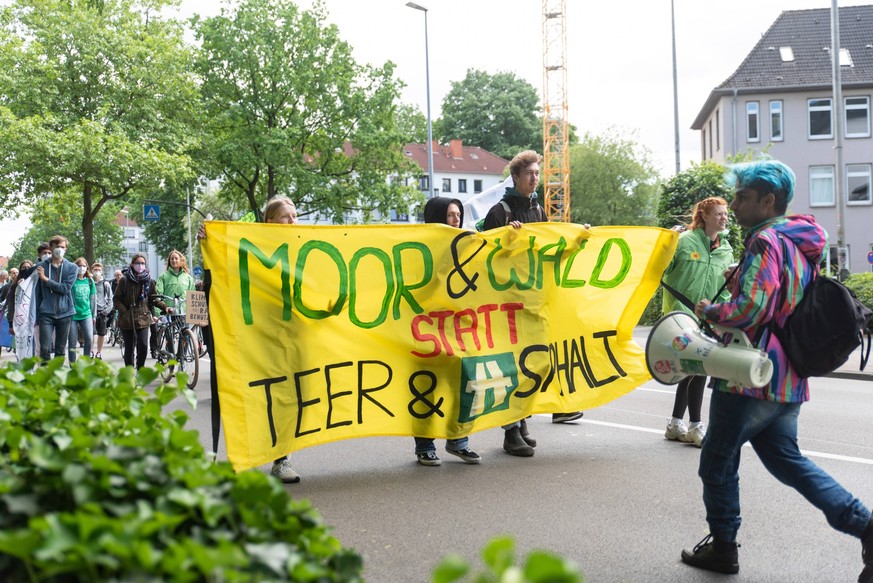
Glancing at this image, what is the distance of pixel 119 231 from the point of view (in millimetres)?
82688

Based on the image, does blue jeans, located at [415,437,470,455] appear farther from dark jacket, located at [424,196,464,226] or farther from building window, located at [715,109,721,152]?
building window, located at [715,109,721,152]

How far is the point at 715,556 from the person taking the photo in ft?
13.4

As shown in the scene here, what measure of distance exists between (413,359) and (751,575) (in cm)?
276

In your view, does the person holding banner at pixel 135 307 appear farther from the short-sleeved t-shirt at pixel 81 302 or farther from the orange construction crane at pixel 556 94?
the orange construction crane at pixel 556 94

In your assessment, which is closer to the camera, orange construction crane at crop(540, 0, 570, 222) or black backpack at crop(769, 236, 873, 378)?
black backpack at crop(769, 236, 873, 378)

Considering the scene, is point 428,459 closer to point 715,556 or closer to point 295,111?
point 715,556

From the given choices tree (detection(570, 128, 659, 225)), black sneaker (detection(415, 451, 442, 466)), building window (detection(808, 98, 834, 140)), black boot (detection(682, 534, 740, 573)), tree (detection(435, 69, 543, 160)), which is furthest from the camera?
tree (detection(435, 69, 543, 160))

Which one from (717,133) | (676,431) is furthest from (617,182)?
(676,431)

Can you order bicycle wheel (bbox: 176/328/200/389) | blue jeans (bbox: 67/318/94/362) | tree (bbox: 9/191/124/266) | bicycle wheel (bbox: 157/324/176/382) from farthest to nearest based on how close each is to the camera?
tree (bbox: 9/191/124/266) < blue jeans (bbox: 67/318/94/362) < bicycle wheel (bbox: 157/324/176/382) < bicycle wheel (bbox: 176/328/200/389)

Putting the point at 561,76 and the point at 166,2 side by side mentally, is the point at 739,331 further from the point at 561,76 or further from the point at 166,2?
the point at 561,76

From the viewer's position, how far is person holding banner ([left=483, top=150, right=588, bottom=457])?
6773mm

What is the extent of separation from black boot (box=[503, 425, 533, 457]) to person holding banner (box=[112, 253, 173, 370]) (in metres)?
6.76

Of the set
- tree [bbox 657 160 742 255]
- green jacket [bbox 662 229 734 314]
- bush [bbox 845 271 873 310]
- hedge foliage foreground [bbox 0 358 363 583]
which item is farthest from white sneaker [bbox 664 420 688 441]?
tree [bbox 657 160 742 255]

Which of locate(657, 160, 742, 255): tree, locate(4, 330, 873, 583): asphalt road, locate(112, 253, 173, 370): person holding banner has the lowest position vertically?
locate(4, 330, 873, 583): asphalt road
